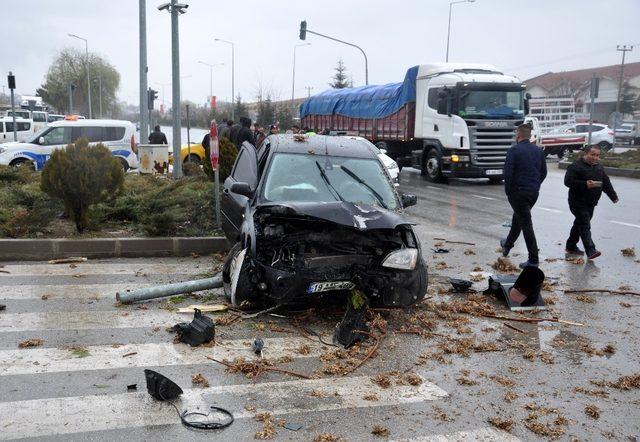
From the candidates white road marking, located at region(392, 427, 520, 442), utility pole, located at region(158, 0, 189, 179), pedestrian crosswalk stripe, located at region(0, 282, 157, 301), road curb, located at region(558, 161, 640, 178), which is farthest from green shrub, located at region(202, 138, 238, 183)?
road curb, located at region(558, 161, 640, 178)

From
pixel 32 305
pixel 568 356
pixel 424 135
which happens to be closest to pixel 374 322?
pixel 568 356

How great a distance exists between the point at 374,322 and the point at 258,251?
132 cm

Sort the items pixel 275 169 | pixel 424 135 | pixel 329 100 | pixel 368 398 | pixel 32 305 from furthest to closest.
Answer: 1. pixel 329 100
2. pixel 424 135
3. pixel 275 169
4. pixel 32 305
5. pixel 368 398

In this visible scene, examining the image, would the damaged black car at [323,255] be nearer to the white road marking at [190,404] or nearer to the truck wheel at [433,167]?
the white road marking at [190,404]

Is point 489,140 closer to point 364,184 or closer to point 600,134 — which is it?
point 364,184

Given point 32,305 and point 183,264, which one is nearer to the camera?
point 32,305

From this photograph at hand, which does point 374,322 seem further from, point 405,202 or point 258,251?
point 405,202

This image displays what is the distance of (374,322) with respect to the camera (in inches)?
244

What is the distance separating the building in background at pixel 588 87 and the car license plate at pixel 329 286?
7538cm

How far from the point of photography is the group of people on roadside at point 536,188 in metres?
8.88

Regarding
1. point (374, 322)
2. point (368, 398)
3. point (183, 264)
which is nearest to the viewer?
point (368, 398)

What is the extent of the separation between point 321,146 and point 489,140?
13184 millimetres

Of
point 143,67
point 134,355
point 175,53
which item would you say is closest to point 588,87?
point 143,67

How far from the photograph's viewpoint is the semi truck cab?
19.9 metres
